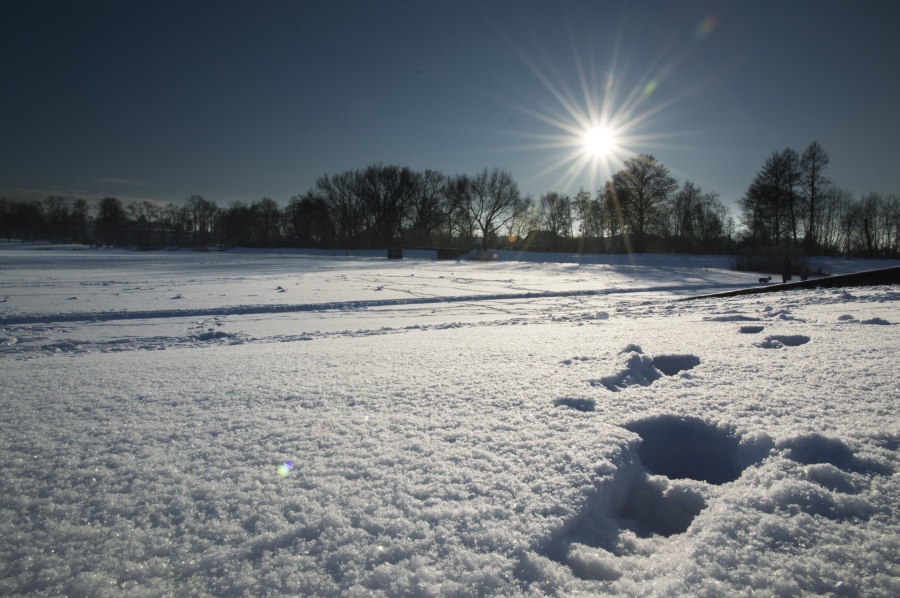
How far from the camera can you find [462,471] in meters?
1.31

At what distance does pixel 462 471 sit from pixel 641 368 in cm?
154

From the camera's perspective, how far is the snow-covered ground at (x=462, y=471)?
3.09 feet

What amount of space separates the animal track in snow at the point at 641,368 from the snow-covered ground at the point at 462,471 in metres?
0.02

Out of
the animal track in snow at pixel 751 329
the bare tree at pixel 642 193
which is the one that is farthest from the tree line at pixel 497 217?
the animal track in snow at pixel 751 329

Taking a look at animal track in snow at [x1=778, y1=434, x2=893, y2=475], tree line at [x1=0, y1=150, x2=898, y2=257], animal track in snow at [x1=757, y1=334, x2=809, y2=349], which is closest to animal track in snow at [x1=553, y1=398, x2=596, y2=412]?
animal track in snow at [x1=778, y1=434, x2=893, y2=475]

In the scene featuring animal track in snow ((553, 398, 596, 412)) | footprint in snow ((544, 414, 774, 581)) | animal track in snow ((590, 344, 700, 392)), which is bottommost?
footprint in snow ((544, 414, 774, 581))

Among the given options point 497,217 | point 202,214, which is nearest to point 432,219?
point 497,217

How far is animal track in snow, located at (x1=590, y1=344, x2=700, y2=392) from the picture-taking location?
85.8 inches

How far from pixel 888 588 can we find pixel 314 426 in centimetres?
167

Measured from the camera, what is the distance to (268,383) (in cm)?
226

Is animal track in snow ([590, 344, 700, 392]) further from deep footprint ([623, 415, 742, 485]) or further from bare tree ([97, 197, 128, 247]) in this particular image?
bare tree ([97, 197, 128, 247])

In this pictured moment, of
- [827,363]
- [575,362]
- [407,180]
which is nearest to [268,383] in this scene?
[575,362]

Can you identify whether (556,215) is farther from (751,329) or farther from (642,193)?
(751,329)

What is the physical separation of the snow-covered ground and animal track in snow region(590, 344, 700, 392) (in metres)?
0.02
